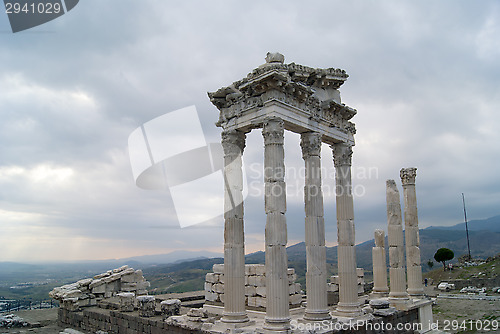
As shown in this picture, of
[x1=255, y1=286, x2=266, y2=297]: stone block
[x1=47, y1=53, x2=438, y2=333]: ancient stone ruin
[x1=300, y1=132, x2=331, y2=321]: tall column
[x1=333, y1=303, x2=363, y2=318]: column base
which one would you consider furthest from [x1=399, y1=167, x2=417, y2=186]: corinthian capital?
[x1=255, y1=286, x2=266, y2=297]: stone block

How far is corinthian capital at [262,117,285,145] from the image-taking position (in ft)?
46.5

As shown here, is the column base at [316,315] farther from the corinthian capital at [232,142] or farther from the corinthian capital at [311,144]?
the corinthian capital at [232,142]

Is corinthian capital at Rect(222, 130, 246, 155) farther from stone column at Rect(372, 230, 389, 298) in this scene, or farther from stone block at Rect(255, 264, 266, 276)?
stone column at Rect(372, 230, 389, 298)

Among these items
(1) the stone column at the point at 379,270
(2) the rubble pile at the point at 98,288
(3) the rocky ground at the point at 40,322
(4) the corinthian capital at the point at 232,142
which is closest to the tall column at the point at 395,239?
(1) the stone column at the point at 379,270

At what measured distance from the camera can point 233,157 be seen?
614 inches

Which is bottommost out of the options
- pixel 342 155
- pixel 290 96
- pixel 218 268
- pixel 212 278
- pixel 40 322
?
pixel 40 322

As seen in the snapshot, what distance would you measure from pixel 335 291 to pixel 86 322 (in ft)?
46.0

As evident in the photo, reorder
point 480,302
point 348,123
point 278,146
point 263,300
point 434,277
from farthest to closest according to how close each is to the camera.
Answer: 1. point 434,277
2. point 480,302
3. point 348,123
4. point 263,300
5. point 278,146

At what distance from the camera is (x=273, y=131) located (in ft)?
46.5

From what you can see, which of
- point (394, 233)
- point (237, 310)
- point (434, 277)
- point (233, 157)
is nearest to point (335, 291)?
point (394, 233)

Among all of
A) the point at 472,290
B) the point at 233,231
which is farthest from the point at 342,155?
the point at 472,290

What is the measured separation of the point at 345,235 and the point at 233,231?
520 centimetres

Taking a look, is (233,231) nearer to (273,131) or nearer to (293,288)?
(273,131)

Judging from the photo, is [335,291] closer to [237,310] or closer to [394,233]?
[394,233]
